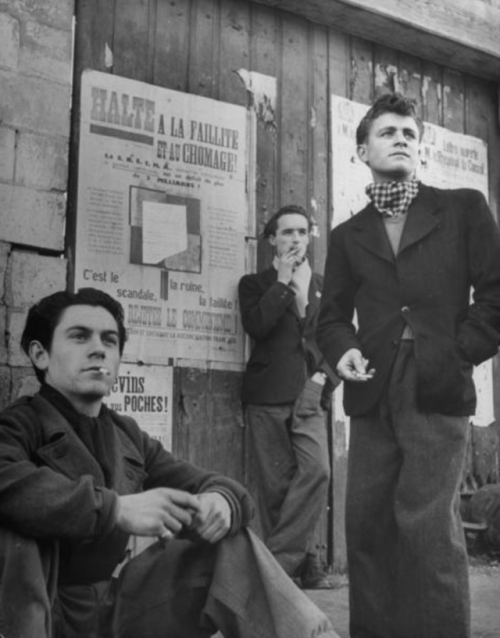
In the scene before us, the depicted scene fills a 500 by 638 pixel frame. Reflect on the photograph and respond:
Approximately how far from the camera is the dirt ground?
3645mm

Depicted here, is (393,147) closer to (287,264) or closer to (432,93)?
(287,264)

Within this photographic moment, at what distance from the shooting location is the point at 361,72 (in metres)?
5.59

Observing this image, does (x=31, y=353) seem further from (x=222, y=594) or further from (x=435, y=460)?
(x=435, y=460)

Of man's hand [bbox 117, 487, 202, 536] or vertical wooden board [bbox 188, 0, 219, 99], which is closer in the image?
man's hand [bbox 117, 487, 202, 536]

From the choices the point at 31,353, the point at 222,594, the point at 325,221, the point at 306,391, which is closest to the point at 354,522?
the point at 222,594

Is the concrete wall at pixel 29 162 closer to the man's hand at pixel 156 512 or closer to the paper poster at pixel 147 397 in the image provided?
the paper poster at pixel 147 397

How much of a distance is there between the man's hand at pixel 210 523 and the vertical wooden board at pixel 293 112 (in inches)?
121

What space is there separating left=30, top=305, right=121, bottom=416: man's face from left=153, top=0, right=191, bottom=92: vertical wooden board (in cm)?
247

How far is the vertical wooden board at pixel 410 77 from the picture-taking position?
18.8 feet

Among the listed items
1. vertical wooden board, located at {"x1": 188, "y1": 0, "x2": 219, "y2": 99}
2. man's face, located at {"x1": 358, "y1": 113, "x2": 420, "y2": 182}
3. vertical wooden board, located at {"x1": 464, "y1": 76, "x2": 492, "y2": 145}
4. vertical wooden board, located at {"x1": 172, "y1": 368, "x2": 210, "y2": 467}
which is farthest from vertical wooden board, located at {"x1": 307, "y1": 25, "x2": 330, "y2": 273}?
man's face, located at {"x1": 358, "y1": 113, "x2": 420, "y2": 182}

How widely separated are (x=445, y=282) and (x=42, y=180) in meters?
1.89

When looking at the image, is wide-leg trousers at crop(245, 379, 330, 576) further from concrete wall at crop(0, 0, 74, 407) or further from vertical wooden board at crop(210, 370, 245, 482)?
concrete wall at crop(0, 0, 74, 407)

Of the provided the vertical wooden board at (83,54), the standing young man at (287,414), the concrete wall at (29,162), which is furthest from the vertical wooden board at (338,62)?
the concrete wall at (29,162)

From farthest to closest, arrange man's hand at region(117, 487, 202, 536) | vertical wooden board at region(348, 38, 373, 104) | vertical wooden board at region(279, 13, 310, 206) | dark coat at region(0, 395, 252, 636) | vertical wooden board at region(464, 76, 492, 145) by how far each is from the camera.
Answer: vertical wooden board at region(464, 76, 492, 145) < vertical wooden board at region(348, 38, 373, 104) < vertical wooden board at region(279, 13, 310, 206) < man's hand at region(117, 487, 202, 536) < dark coat at region(0, 395, 252, 636)
